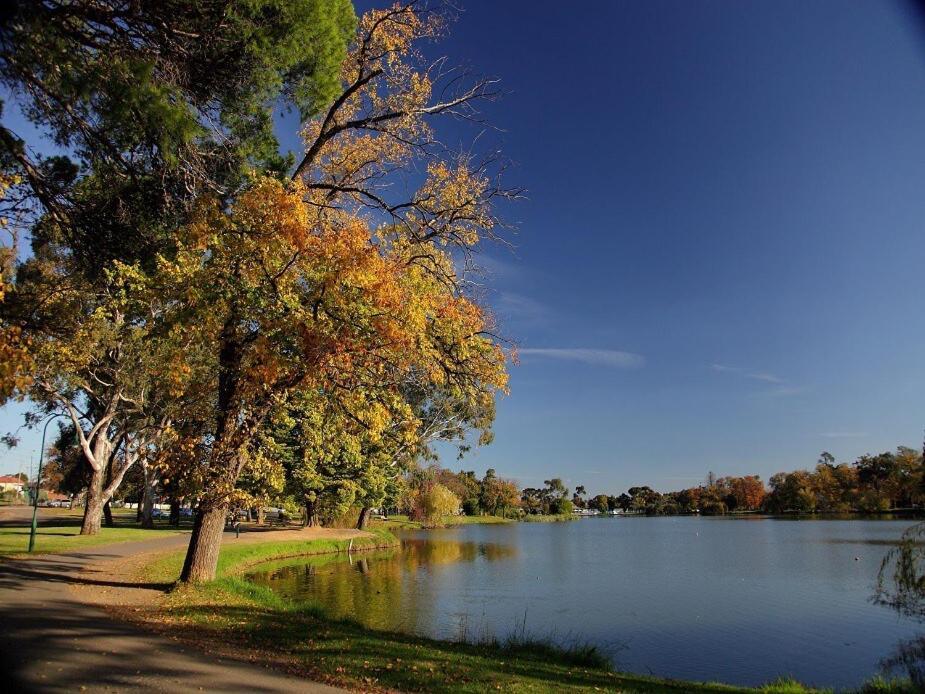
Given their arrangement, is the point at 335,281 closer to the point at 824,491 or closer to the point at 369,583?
the point at 369,583

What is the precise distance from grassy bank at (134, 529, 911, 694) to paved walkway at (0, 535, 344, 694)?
525 mm

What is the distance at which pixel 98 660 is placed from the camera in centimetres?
726

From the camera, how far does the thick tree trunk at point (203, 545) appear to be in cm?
1301

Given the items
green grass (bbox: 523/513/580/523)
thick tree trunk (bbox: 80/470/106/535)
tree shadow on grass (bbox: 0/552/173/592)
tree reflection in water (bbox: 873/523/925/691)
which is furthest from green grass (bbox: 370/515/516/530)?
tree reflection in water (bbox: 873/523/925/691)

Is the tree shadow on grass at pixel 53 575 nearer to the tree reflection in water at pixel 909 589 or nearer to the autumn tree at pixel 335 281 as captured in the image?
the autumn tree at pixel 335 281

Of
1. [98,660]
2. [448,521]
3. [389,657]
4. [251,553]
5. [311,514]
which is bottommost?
[448,521]

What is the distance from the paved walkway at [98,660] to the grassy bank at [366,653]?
20.7 inches

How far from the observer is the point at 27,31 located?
6945mm

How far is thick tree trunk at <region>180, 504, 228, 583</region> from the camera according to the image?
42.7 feet

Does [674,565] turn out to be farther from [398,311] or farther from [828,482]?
[828,482]

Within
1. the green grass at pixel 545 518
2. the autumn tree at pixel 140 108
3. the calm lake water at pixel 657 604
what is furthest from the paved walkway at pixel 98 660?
the green grass at pixel 545 518

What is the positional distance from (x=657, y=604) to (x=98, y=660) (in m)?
17.9

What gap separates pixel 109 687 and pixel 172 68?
8.19 m

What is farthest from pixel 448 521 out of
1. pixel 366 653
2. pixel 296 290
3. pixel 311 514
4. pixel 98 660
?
pixel 98 660
